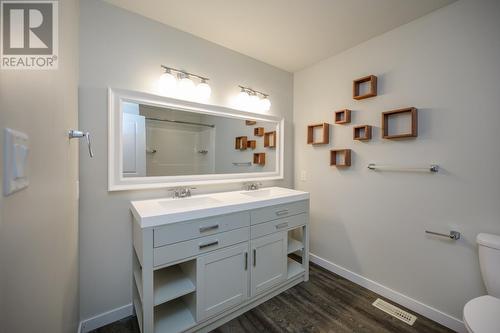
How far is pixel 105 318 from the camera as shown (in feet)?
5.02

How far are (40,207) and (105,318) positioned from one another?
133cm

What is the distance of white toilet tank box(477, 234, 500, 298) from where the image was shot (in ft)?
4.14

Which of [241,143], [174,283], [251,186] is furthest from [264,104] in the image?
[174,283]

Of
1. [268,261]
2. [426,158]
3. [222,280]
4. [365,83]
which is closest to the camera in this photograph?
[222,280]

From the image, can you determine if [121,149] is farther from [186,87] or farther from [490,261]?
[490,261]

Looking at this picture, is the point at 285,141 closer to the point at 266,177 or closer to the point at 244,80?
the point at 266,177

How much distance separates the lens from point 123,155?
1.60 meters

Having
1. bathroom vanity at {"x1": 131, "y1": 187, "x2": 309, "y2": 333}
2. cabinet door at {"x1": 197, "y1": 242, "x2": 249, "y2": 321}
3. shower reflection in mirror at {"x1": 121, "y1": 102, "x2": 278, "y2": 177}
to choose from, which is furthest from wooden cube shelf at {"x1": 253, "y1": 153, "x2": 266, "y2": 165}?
cabinet door at {"x1": 197, "y1": 242, "x2": 249, "y2": 321}

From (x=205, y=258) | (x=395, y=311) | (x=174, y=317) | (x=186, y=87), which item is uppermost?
(x=186, y=87)

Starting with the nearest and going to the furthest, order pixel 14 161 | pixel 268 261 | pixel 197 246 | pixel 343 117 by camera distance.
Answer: pixel 14 161
pixel 197 246
pixel 268 261
pixel 343 117

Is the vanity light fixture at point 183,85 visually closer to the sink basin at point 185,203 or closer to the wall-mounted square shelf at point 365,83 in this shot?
the sink basin at point 185,203

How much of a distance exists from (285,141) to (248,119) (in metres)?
0.63

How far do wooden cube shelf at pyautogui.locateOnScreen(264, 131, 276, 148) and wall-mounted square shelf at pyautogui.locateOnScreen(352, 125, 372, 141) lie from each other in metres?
0.89

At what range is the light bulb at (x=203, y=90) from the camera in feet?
6.21
